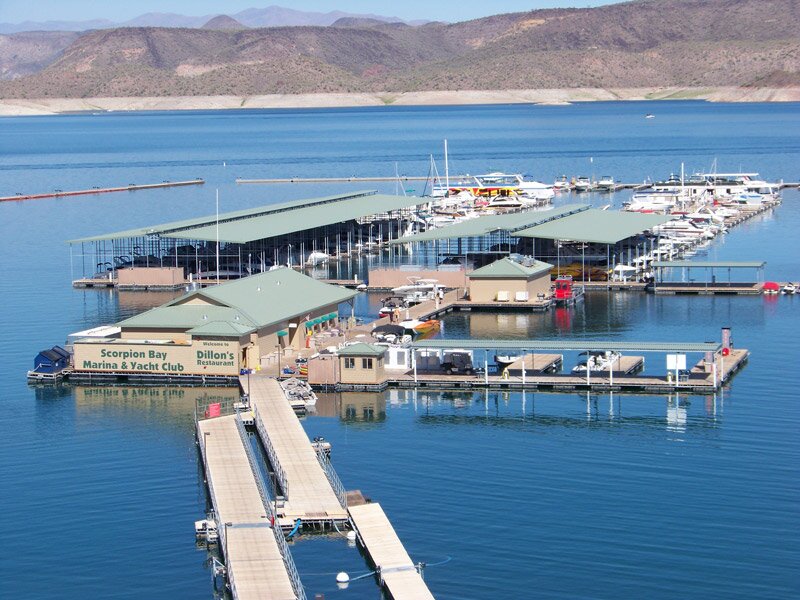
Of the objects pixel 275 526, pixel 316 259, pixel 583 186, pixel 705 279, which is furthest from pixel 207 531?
pixel 583 186

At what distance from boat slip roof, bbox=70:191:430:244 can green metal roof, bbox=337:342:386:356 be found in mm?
22846

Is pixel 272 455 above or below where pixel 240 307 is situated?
below

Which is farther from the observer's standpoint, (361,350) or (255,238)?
(255,238)

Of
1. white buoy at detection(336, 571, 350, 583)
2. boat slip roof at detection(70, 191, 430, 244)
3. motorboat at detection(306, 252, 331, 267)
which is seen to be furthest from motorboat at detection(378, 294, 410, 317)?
white buoy at detection(336, 571, 350, 583)

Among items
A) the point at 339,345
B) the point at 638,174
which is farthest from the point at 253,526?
the point at 638,174

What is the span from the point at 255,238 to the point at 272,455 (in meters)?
33.5

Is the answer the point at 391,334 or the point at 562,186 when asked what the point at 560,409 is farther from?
the point at 562,186

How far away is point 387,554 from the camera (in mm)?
31438

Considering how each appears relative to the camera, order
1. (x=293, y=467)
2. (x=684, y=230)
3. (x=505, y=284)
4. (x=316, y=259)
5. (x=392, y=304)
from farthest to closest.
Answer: (x=684, y=230), (x=316, y=259), (x=505, y=284), (x=392, y=304), (x=293, y=467)

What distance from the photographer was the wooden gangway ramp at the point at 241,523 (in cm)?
2947

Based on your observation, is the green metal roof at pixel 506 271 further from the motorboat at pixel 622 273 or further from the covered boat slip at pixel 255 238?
the covered boat slip at pixel 255 238

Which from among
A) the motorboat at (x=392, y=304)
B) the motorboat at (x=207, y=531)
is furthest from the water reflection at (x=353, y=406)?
the motorboat at (x=392, y=304)

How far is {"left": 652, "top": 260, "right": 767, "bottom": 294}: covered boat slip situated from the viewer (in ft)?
228

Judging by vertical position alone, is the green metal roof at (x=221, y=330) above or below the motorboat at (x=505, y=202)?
below
